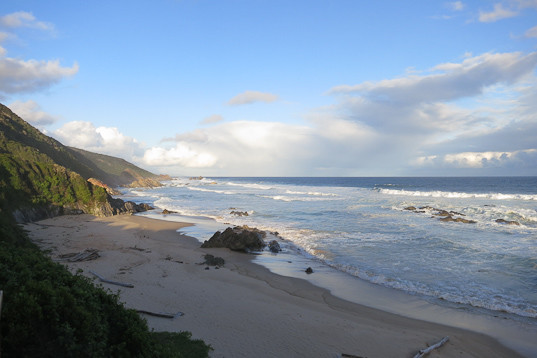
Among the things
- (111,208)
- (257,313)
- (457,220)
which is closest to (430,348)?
(257,313)

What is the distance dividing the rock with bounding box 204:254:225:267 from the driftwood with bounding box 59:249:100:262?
488 cm

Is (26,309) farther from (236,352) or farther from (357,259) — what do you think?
(357,259)

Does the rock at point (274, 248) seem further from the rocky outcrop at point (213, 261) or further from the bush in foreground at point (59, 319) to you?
the bush in foreground at point (59, 319)

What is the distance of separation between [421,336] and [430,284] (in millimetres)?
4995

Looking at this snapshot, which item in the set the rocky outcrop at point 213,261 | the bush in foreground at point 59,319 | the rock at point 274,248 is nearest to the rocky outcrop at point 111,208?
the rocky outcrop at point 213,261

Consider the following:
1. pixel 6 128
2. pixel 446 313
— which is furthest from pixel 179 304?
pixel 6 128

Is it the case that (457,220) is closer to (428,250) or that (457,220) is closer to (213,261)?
(428,250)

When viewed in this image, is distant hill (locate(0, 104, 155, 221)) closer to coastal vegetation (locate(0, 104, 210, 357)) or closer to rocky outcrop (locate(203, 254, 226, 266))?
rocky outcrop (locate(203, 254, 226, 266))

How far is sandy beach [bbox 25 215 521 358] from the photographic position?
7.26m

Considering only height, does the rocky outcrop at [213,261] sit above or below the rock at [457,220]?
below

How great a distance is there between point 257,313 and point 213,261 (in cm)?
676

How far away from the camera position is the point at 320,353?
6.88m

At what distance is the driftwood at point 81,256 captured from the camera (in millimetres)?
13562

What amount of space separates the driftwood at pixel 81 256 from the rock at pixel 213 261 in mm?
4883
